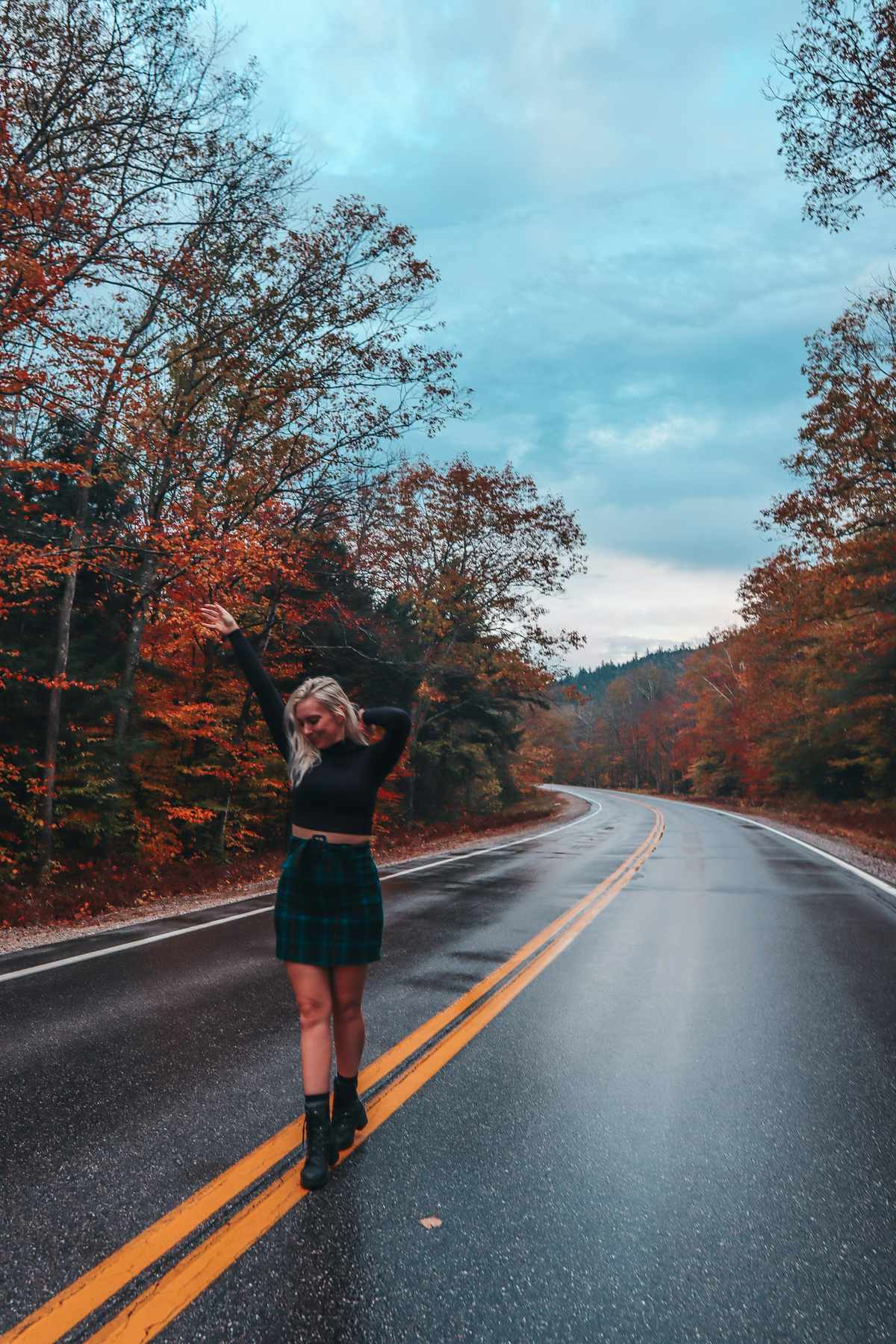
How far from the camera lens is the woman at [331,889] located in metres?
3.13

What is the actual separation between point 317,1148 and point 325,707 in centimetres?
165

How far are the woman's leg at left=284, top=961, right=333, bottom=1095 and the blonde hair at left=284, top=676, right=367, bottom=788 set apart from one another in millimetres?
742

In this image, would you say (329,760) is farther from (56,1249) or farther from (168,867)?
(168,867)

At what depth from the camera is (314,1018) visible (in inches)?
123

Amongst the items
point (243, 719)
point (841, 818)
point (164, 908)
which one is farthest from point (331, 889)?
point (841, 818)

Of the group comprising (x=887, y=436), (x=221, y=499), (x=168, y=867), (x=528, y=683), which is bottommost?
(x=168, y=867)

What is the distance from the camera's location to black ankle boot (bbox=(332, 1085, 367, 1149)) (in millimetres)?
3238

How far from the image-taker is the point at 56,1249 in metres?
2.52

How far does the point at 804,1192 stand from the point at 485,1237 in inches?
50.1

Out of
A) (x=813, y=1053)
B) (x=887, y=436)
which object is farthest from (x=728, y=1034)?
(x=887, y=436)

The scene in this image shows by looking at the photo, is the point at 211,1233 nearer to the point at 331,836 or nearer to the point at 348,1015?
the point at 348,1015

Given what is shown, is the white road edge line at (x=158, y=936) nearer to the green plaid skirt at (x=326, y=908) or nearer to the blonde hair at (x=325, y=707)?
the green plaid skirt at (x=326, y=908)

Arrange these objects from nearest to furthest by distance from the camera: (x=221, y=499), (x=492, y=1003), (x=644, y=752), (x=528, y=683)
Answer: (x=492, y=1003) < (x=221, y=499) < (x=528, y=683) < (x=644, y=752)

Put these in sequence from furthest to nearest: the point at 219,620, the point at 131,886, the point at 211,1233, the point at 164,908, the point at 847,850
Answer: the point at 847,850 → the point at 131,886 → the point at 164,908 → the point at 219,620 → the point at 211,1233
